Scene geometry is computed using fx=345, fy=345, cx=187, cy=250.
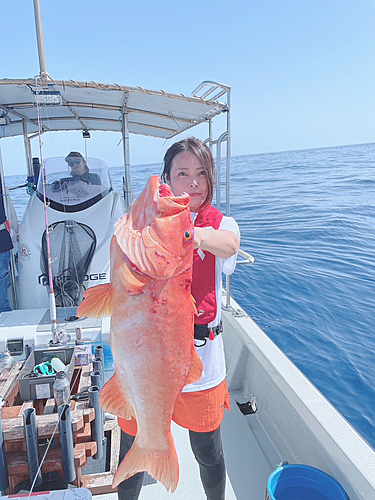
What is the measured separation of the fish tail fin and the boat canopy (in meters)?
3.07

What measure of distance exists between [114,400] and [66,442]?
1.02 meters

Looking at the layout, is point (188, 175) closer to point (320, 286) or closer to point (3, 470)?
point (3, 470)

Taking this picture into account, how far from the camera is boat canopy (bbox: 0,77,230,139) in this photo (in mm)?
3324

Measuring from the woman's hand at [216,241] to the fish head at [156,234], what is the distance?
21cm

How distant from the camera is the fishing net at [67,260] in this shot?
4.01 m

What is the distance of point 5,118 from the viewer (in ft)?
14.3

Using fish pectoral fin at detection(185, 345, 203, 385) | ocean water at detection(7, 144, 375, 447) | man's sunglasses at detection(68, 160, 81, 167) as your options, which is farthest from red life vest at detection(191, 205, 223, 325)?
man's sunglasses at detection(68, 160, 81, 167)

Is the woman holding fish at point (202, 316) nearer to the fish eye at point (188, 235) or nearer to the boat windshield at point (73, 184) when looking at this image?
the fish eye at point (188, 235)

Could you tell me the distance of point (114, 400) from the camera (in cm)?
142

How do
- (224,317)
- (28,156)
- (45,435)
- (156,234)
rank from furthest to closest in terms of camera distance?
(28,156) → (224,317) → (45,435) → (156,234)

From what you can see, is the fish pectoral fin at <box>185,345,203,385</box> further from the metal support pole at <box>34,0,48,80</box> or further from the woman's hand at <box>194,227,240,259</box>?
the metal support pole at <box>34,0,48,80</box>

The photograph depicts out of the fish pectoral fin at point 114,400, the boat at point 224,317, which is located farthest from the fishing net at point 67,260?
the fish pectoral fin at point 114,400

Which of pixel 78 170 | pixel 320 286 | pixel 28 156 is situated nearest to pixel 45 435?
pixel 78 170

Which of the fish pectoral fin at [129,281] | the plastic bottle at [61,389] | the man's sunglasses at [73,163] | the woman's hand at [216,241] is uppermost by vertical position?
the man's sunglasses at [73,163]
